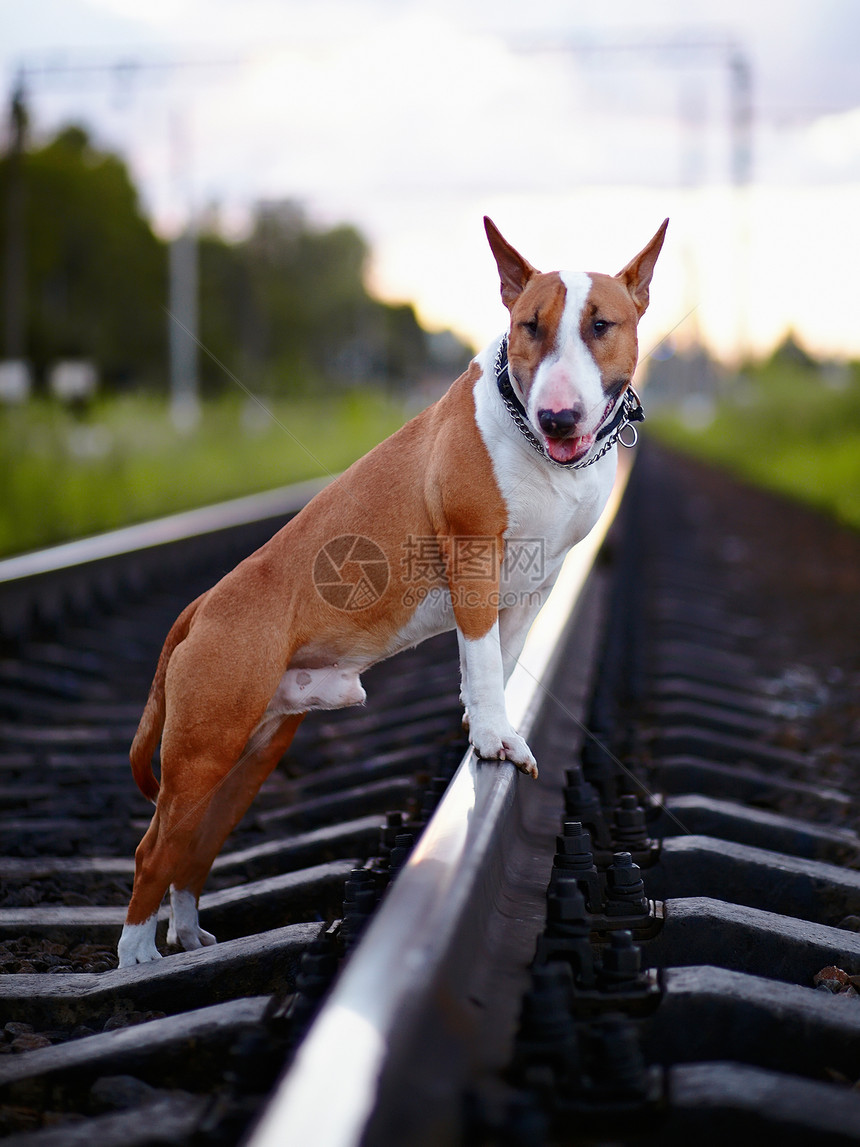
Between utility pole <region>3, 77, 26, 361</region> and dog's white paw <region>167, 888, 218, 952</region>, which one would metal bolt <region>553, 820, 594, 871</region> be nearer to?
dog's white paw <region>167, 888, 218, 952</region>

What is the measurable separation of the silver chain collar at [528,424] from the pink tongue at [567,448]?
59 mm

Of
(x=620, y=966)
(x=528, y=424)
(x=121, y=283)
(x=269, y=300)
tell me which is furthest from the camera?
(x=269, y=300)

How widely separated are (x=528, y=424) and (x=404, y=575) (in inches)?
18.2

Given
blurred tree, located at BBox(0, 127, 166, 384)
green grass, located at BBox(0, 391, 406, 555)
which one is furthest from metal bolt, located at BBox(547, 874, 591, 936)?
blurred tree, located at BBox(0, 127, 166, 384)

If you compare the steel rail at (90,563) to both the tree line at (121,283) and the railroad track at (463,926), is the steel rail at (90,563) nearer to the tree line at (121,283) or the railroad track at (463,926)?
the railroad track at (463,926)

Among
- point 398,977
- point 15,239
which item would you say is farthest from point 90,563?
point 15,239

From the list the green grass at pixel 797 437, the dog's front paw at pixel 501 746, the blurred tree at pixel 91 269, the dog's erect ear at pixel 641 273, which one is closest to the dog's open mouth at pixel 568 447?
the dog's erect ear at pixel 641 273

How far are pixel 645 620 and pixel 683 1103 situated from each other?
4.87 metres

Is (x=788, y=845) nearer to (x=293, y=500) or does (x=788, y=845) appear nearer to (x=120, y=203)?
(x=293, y=500)

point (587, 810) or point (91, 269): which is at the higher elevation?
point (91, 269)

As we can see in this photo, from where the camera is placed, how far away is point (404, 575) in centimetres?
264

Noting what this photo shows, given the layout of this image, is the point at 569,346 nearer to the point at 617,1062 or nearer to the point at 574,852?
the point at 574,852

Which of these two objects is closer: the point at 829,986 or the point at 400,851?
the point at 829,986

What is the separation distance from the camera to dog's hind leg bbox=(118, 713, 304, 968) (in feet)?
7.96
